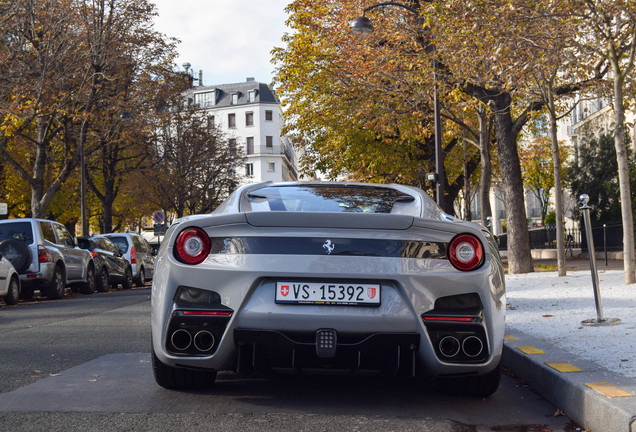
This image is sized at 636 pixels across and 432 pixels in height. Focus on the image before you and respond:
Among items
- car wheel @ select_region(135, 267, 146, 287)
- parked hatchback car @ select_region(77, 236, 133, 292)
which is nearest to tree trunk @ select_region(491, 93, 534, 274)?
parked hatchback car @ select_region(77, 236, 133, 292)

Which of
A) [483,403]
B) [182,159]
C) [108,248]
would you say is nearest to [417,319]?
[483,403]

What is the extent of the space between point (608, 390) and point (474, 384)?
961mm

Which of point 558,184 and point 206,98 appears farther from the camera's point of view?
point 206,98

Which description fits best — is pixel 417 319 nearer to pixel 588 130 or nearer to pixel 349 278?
pixel 349 278

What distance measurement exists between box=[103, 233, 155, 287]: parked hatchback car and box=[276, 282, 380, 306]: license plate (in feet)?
69.5

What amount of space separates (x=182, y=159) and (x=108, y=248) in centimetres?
2591

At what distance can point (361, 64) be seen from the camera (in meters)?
21.6

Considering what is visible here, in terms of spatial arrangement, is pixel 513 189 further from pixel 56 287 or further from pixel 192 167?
pixel 192 167

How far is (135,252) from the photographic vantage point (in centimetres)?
2602

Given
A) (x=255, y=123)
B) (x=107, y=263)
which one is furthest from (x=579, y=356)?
(x=255, y=123)

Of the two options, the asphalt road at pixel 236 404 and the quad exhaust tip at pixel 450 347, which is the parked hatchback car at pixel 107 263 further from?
the quad exhaust tip at pixel 450 347

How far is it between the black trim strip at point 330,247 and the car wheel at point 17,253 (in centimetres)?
1266

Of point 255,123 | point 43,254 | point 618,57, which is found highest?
point 255,123

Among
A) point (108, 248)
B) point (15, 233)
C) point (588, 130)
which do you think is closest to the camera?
point (15, 233)
